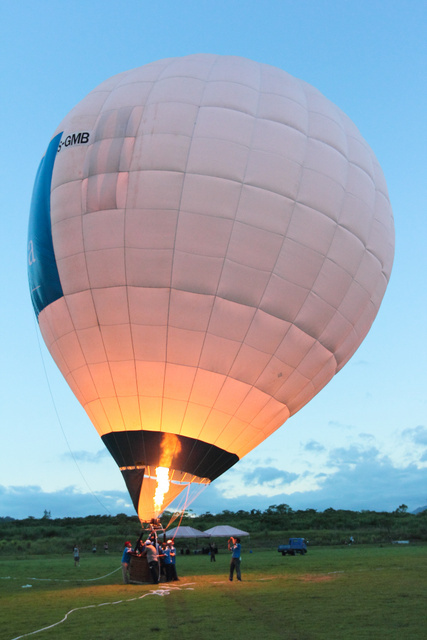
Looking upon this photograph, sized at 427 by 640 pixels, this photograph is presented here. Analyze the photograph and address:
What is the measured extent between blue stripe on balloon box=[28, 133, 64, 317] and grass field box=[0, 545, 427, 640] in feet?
19.1

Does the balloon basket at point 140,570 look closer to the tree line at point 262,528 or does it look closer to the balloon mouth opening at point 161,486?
the balloon mouth opening at point 161,486

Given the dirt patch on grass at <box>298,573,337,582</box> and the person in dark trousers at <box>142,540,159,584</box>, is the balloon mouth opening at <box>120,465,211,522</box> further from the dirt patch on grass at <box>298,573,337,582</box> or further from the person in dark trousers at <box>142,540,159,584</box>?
the dirt patch on grass at <box>298,573,337,582</box>

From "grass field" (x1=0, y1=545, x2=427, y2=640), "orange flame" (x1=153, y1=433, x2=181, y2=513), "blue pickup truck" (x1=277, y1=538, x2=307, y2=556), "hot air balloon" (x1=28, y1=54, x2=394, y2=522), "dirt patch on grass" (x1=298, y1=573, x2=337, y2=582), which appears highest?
"hot air balloon" (x1=28, y1=54, x2=394, y2=522)

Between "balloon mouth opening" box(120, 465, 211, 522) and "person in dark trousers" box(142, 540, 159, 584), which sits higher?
"balloon mouth opening" box(120, 465, 211, 522)

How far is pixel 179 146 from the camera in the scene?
40.9 ft

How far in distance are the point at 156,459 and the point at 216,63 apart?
8.37m

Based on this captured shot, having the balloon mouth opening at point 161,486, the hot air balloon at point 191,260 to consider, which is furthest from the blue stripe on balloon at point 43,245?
the balloon mouth opening at point 161,486

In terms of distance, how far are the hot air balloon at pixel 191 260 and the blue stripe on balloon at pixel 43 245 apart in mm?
52

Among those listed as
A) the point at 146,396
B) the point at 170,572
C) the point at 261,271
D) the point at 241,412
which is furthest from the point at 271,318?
the point at 170,572

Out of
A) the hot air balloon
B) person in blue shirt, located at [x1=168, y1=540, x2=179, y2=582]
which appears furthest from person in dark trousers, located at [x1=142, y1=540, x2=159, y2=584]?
the hot air balloon

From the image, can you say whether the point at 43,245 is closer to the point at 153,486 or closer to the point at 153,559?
the point at 153,486

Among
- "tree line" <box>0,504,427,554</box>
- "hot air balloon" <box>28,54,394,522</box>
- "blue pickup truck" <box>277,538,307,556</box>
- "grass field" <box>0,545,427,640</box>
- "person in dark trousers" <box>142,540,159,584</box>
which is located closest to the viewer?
"grass field" <box>0,545,427,640</box>

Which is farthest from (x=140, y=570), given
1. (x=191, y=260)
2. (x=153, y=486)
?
(x=191, y=260)

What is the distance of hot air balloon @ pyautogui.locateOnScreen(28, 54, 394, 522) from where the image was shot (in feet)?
40.3
